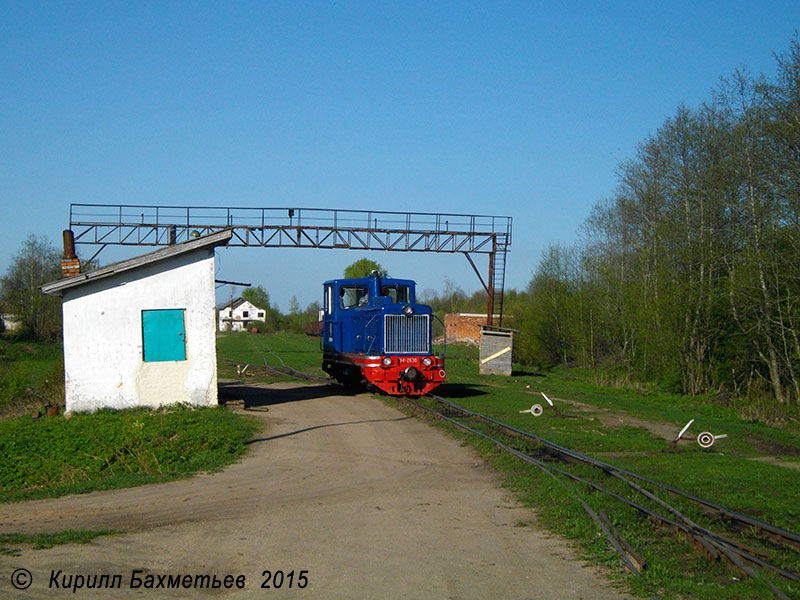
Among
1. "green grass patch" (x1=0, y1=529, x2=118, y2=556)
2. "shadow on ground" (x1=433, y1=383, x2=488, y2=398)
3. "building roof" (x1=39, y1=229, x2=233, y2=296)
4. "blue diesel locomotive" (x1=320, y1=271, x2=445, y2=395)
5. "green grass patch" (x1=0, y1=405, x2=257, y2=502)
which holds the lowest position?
"shadow on ground" (x1=433, y1=383, x2=488, y2=398)

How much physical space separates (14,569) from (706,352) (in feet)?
89.5

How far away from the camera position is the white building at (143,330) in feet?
55.6

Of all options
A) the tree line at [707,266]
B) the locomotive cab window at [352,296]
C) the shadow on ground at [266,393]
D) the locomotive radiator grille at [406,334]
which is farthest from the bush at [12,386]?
the tree line at [707,266]

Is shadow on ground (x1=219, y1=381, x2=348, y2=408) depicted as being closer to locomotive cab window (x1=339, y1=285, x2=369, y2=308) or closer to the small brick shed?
locomotive cab window (x1=339, y1=285, x2=369, y2=308)

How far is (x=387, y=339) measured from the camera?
20.7 meters

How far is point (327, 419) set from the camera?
56.1 ft

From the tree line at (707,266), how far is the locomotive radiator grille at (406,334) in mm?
10469

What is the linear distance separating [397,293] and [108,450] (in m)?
11.5

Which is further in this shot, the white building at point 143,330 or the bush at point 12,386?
the bush at point 12,386

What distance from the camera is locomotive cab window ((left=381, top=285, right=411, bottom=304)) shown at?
22.3 m

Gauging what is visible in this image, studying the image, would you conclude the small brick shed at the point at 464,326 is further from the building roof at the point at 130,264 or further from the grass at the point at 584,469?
the building roof at the point at 130,264

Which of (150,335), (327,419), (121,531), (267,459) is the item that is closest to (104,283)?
(150,335)

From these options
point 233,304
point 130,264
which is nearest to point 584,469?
point 130,264

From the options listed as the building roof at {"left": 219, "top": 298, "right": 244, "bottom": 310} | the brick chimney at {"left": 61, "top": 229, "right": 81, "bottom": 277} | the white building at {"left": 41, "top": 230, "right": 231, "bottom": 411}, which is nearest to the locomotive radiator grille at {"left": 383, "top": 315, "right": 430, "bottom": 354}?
the white building at {"left": 41, "top": 230, "right": 231, "bottom": 411}
